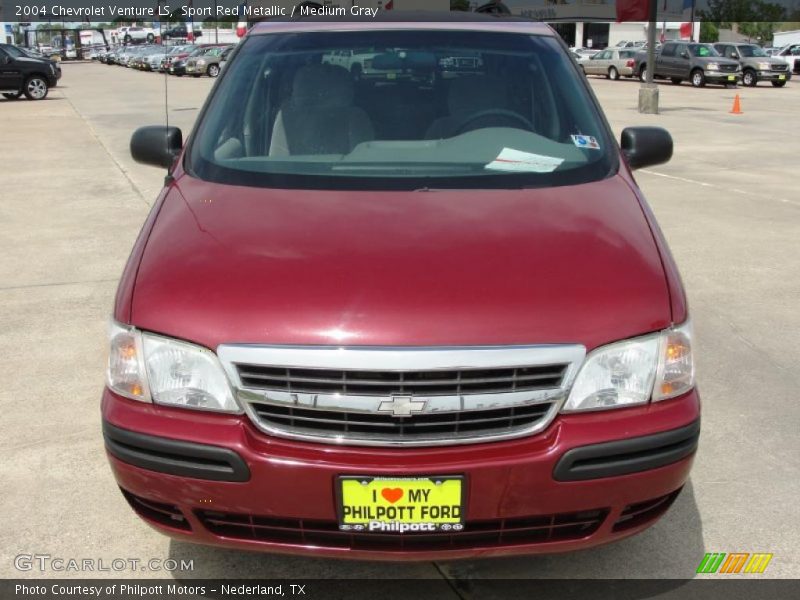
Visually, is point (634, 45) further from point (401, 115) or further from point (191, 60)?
point (401, 115)

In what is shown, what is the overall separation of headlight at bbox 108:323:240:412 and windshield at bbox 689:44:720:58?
107 ft

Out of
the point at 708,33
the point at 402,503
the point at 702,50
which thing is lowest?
the point at 402,503

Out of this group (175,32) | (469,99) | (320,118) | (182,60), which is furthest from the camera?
(182,60)

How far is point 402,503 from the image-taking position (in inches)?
90.6

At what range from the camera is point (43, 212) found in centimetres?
898

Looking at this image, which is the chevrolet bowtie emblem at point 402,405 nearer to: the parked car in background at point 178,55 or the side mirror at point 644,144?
the side mirror at point 644,144

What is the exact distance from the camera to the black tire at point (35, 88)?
25984mm

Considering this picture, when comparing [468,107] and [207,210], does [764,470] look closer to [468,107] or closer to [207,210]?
[468,107]

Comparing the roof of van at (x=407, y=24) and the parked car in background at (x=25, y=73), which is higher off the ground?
the roof of van at (x=407, y=24)

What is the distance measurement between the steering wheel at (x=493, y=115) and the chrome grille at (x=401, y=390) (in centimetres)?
150

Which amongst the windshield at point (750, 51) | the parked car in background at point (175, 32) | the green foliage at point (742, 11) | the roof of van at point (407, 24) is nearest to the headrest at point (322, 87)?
the roof of van at point (407, 24)

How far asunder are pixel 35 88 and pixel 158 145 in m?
25.2

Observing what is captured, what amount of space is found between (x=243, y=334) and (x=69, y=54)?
312 feet

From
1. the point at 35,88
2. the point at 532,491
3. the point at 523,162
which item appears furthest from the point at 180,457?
the point at 35,88
